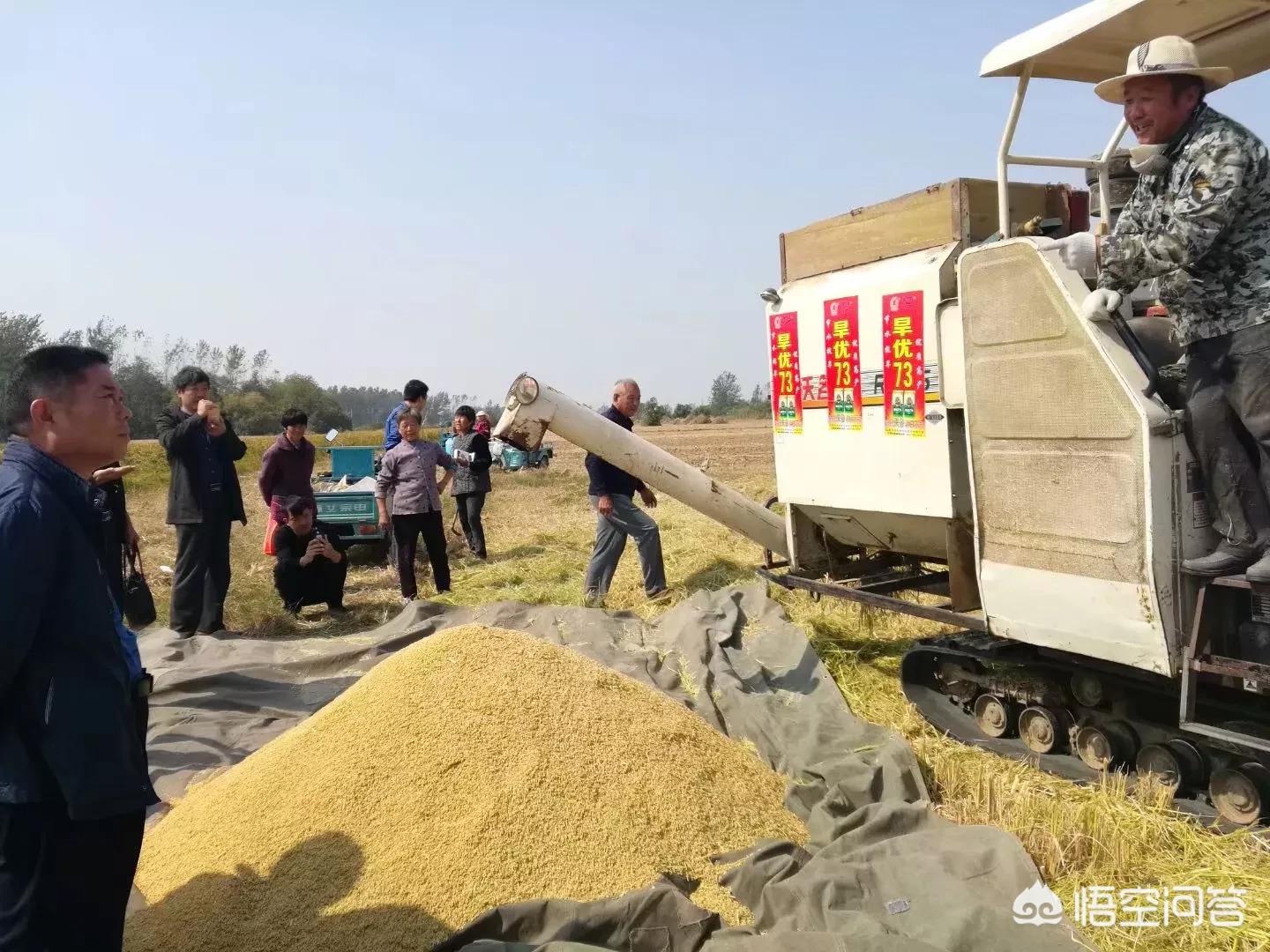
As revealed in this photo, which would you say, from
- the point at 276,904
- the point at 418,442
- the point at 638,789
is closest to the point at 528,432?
the point at 418,442

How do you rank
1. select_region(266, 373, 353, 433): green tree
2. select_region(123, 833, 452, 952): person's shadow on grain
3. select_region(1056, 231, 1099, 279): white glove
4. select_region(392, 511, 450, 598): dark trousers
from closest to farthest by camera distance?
select_region(123, 833, 452, 952): person's shadow on grain
select_region(1056, 231, 1099, 279): white glove
select_region(392, 511, 450, 598): dark trousers
select_region(266, 373, 353, 433): green tree

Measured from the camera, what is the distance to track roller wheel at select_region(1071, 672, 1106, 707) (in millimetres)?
4293

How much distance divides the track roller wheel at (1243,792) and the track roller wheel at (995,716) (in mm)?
1044

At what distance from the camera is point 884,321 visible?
504 centimetres

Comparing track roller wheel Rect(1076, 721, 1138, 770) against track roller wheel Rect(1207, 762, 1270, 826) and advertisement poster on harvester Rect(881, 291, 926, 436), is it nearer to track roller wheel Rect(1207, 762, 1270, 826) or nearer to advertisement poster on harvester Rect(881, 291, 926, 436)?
track roller wheel Rect(1207, 762, 1270, 826)

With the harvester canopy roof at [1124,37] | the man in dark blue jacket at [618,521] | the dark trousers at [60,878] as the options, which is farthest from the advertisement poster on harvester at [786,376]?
the dark trousers at [60,878]

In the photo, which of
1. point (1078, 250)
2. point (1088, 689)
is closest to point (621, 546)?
point (1088, 689)

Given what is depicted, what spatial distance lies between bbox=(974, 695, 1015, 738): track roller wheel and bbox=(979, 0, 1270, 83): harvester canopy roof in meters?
3.15

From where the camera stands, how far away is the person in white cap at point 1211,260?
3.28m

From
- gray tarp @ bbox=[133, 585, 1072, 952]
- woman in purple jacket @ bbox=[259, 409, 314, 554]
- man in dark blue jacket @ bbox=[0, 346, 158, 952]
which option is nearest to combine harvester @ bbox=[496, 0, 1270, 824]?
gray tarp @ bbox=[133, 585, 1072, 952]

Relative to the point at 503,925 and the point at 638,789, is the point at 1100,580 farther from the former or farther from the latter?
the point at 503,925

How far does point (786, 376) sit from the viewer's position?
584 cm

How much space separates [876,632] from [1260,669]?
130 inches

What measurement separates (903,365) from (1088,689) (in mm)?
1845
